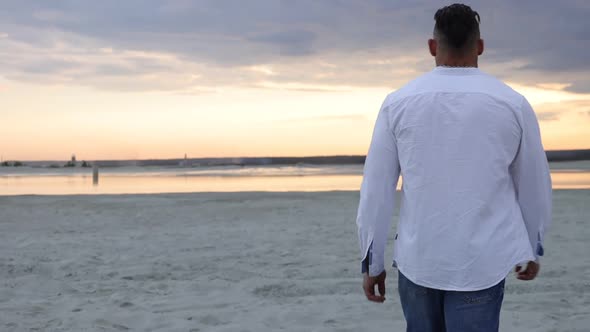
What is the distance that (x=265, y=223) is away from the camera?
12.8 meters

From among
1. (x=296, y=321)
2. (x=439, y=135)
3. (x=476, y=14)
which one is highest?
(x=476, y=14)

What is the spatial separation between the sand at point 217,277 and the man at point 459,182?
10.00 ft

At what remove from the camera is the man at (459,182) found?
246 cm

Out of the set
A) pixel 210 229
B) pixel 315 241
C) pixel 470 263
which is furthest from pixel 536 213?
pixel 210 229

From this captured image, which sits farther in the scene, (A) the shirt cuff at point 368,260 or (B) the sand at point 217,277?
(B) the sand at point 217,277

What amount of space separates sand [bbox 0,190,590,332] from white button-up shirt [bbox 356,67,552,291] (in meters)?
3.11

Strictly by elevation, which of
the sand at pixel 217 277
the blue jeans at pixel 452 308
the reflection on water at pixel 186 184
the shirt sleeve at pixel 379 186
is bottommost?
the sand at pixel 217 277

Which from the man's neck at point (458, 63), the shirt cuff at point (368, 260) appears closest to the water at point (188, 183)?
the shirt cuff at point (368, 260)

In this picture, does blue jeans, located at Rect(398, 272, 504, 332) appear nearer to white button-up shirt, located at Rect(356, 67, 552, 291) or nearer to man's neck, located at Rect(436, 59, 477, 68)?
white button-up shirt, located at Rect(356, 67, 552, 291)

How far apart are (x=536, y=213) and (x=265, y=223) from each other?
405 inches

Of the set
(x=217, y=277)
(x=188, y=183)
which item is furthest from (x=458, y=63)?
(x=188, y=183)

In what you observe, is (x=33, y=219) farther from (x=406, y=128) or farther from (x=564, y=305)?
(x=406, y=128)

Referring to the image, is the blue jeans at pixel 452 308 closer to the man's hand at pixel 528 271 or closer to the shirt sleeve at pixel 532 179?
the man's hand at pixel 528 271

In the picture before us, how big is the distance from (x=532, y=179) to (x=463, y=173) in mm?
351
